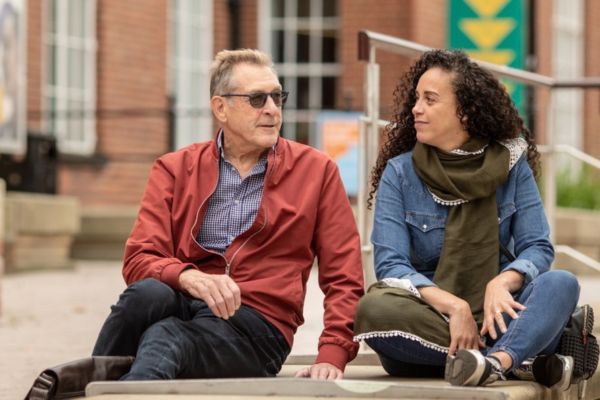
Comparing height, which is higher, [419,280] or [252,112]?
[252,112]

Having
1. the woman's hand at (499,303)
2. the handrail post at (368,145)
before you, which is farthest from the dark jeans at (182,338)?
the handrail post at (368,145)

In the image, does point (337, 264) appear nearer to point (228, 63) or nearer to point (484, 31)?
point (228, 63)

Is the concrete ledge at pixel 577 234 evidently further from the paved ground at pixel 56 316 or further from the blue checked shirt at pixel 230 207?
the blue checked shirt at pixel 230 207

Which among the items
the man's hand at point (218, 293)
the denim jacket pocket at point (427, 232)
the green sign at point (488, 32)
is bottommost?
the man's hand at point (218, 293)

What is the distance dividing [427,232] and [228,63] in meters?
0.78

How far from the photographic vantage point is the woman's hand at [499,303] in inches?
176

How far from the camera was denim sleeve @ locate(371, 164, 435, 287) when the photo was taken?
185 inches

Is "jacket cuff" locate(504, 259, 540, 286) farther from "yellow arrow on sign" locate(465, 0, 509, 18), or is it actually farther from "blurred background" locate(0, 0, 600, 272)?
"yellow arrow on sign" locate(465, 0, 509, 18)

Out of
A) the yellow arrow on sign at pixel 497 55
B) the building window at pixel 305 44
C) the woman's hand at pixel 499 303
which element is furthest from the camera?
the building window at pixel 305 44

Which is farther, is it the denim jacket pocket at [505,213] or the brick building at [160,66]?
the brick building at [160,66]

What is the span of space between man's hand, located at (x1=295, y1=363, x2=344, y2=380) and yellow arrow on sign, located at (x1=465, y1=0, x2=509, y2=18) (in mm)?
8240

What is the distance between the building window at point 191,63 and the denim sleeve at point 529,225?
13.9 metres

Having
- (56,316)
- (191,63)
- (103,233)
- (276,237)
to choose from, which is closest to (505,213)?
(276,237)

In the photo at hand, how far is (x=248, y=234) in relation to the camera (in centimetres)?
468
